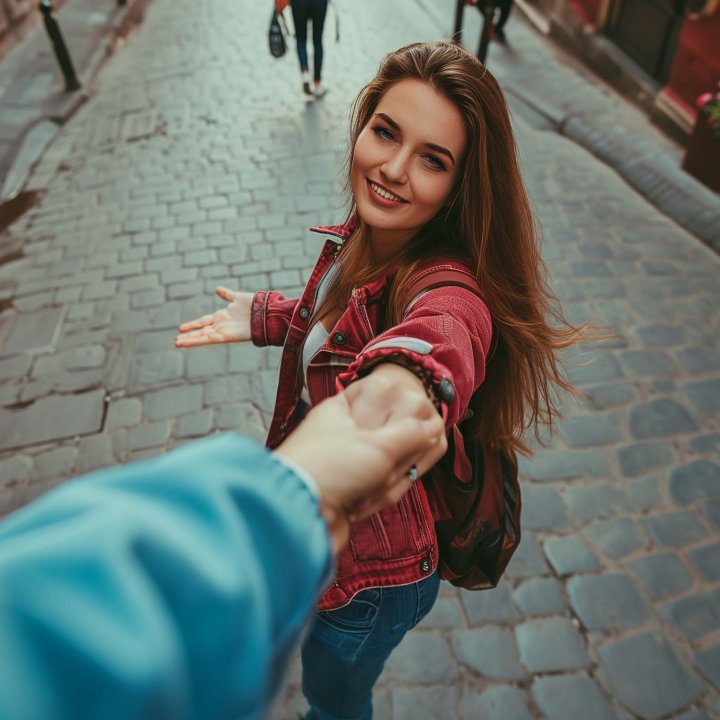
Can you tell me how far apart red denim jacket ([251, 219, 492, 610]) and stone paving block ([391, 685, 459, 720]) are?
118cm

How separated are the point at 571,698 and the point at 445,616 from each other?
62 centimetres

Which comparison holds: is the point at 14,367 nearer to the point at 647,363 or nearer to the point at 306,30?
the point at 647,363

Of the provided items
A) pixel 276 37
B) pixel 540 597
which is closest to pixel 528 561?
pixel 540 597

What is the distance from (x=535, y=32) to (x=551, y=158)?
4.33 metres

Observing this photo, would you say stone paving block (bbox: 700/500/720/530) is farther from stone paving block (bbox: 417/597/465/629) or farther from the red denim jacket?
the red denim jacket

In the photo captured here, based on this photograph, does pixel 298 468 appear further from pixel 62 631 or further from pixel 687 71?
pixel 687 71

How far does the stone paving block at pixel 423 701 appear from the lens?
2566mm

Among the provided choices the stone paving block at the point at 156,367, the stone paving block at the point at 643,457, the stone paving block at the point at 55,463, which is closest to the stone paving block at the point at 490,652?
the stone paving block at the point at 643,457

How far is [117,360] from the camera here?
14.2 feet

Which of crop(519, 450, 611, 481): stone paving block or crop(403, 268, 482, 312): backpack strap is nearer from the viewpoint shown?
crop(403, 268, 482, 312): backpack strap

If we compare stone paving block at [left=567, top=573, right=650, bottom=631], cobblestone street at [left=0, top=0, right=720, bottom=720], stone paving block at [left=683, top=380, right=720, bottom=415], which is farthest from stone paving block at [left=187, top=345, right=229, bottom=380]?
stone paving block at [left=683, top=380, right=720, bottom=415]

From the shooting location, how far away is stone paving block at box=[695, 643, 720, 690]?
2.68 metres

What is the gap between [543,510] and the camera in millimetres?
3342

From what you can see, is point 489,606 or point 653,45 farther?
point 653,45
